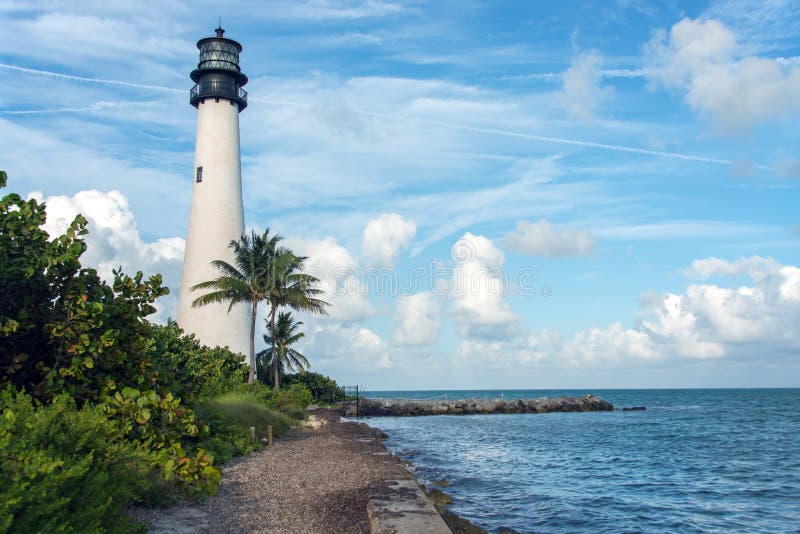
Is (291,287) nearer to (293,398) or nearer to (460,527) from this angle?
(293,398)

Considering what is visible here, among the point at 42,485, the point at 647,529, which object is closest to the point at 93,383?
the point at 42,485

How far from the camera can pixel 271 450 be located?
65.5 ft

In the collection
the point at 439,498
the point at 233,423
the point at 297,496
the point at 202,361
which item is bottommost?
the point at 439,498

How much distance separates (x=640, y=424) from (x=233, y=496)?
44.1m

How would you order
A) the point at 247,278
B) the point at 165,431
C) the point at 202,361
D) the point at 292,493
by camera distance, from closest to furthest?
1. the point at 165,431
2. the point at 292,493
3. the point at 202,361
4. the point at 247,278

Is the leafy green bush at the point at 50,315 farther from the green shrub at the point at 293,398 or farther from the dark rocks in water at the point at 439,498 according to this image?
the green shrub at the point at 293,398

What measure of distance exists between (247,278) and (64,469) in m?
27.0

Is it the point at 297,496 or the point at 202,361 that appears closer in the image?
the point at 297,496

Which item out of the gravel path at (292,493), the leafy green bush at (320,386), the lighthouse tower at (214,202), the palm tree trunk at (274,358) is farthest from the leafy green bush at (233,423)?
the leafy green bush at (320,386)

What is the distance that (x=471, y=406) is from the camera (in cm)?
6712

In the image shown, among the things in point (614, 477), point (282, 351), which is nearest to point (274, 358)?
point (282, 351)

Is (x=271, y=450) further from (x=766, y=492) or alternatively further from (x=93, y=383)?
(x=766, y=492)

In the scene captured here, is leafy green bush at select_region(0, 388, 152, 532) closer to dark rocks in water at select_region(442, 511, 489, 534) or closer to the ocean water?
dark rocks in water at select_region(442, 511, 489, 534)

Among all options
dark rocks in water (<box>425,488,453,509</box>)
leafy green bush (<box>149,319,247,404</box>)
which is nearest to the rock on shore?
leafy green bush (<box>149,319,247,404</box>)
